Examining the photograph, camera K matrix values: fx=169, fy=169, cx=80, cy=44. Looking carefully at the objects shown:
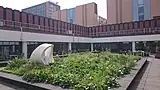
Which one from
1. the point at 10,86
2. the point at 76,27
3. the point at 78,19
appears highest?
the point at 78,19

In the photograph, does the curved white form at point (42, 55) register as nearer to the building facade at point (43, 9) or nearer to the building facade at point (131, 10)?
the building facade at point (131, 10)

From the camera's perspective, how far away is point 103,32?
4153 cm

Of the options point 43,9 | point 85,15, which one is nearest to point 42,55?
point 85,15

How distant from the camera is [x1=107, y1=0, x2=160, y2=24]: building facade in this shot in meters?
47.1

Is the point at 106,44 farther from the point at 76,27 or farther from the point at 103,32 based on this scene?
the point at 76,27

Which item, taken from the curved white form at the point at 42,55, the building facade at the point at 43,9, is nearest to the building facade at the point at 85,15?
the building facade at the point at 43,9

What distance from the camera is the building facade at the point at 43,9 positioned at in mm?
76238

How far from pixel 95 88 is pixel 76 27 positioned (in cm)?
3415

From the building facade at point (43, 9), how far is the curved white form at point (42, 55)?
68176mm

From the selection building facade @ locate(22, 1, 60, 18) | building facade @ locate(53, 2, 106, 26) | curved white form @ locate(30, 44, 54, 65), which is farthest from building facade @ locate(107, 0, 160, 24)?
curved white form @ locate(30, 44, 54, 65)

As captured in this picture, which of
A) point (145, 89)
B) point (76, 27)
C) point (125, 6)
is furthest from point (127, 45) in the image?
point (145, 89)

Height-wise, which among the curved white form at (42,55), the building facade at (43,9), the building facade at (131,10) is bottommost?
the curved white form at (42,55)

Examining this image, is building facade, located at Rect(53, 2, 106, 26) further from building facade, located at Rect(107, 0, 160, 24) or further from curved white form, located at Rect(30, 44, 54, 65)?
curved white form, located at Rect(30, 44, 54, 65)

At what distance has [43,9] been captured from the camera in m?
76.8
